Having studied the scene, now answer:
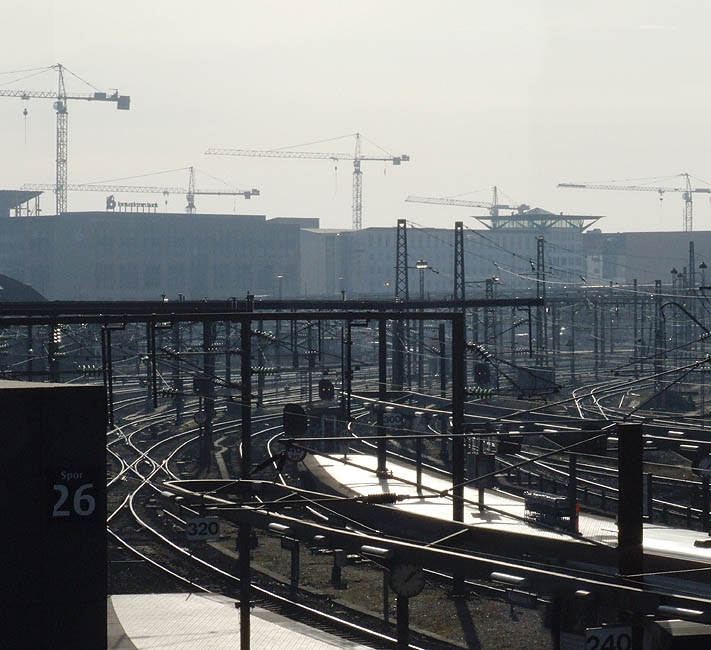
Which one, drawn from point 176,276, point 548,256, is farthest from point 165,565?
point 548,256

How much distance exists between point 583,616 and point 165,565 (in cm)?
931

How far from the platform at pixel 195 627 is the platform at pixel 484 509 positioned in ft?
7.16

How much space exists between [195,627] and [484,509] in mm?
4843

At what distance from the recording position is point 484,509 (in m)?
17.2

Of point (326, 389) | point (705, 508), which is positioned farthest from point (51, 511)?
point (326, 389)

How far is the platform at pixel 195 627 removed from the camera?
1365 centimetres

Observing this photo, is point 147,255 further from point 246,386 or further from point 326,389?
point 246,386

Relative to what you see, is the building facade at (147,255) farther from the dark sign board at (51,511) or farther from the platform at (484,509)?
the dark sign board at (51,511)

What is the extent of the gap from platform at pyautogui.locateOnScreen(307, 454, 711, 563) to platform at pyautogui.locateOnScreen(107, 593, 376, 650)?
2181mm

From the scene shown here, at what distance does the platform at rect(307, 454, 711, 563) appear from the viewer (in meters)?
13.6

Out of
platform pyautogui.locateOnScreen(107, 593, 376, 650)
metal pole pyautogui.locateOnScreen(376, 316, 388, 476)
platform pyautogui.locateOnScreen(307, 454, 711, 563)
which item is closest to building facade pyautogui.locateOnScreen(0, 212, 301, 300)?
metal pole pyautogui.locateOnScreen(376, 316, 388, 476)

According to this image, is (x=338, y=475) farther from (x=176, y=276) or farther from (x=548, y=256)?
(x=548, y=256)

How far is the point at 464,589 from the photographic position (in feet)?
54.4

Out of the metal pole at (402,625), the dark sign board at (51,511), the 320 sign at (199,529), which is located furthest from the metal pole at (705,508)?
the dark sign board at (51,511)
